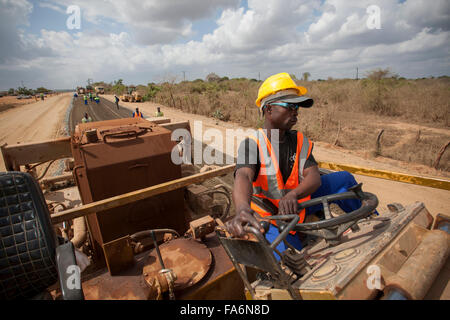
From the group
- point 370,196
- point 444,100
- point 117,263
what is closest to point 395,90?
point 444,100

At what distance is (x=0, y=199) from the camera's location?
1.58 meters

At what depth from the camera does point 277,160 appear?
209cm

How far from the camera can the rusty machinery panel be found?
250 centimetres

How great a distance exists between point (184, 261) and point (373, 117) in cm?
1697

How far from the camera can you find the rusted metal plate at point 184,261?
1.79 m

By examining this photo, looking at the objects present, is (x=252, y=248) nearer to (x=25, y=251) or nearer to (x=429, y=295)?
(x=429, y=295)

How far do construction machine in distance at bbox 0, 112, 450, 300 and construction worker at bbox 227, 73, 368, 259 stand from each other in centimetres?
29
